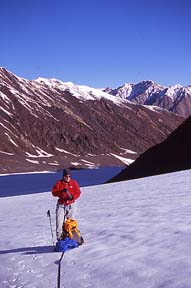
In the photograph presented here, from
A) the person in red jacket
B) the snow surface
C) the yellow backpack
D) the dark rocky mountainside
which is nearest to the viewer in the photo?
the snow surface

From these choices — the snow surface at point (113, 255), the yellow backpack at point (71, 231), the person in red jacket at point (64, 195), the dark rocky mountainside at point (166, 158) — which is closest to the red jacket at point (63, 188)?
the person in red jacket at point (64, 195)

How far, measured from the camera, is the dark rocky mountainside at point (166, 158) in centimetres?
5397

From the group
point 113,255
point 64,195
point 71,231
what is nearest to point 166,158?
point 64,195

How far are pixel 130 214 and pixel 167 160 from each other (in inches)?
1668

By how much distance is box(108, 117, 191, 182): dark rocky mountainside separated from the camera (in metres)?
54.0

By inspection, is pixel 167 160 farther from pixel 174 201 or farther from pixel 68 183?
A: pixel 68 183

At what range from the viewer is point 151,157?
60.3 meters

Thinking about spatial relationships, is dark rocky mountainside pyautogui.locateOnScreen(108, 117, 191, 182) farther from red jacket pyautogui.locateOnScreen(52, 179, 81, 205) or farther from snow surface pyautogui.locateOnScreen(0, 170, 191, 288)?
red jacket pyautogui.locateOnScreen(52, 179, 81, 205)

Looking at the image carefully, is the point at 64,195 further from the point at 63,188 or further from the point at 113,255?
the point at 113,255

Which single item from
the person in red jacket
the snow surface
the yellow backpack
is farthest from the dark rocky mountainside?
the yellow backpack

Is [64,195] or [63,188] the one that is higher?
[63,188]

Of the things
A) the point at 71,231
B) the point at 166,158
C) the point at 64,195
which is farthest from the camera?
the point at 166,158

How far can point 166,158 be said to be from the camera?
57.3m

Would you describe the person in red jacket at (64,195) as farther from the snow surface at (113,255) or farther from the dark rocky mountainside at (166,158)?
the dark rocky mountainside at (166,158)
